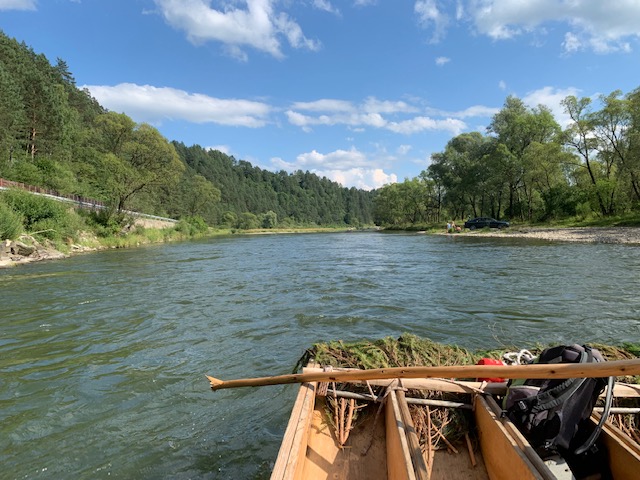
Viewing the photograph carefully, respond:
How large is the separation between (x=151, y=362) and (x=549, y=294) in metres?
11.9

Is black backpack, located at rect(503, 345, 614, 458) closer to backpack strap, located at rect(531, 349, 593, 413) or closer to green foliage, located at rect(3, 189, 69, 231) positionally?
backpack strap, located at rect(531, 349, 593, 413)

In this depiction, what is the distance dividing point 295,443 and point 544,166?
49.6 meters

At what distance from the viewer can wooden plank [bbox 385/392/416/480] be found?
8.93 feet

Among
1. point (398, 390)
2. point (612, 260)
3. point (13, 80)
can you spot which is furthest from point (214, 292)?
point (13, 80)

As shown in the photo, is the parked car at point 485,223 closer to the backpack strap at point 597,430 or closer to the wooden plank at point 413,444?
the wooden plank at point 413,444

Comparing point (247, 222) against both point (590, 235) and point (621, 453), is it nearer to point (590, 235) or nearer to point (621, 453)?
point (590, 235)

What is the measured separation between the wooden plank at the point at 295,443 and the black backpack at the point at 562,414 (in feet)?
5.92

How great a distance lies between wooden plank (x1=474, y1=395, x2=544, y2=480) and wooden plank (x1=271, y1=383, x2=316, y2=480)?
5.29ft

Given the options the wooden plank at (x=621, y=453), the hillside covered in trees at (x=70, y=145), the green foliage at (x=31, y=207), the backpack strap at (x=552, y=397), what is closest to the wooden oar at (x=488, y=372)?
the backpack strap at (x=552, y=397)

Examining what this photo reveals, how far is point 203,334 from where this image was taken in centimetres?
880

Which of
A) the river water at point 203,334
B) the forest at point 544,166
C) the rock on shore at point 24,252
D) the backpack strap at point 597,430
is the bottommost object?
the river water at point 203,334

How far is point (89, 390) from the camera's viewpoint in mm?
5949

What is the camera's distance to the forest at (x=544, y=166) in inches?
1464

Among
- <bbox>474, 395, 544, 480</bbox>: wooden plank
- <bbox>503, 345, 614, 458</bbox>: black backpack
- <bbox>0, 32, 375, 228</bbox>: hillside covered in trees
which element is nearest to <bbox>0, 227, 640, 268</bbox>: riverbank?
<bbox>0, 32, 375, 228</bbox>: hillside covered in trees
